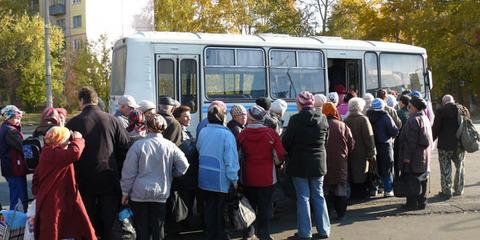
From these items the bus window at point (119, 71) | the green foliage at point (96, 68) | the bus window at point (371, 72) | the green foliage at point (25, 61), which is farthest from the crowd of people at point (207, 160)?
the green foliage at point (25, 61)

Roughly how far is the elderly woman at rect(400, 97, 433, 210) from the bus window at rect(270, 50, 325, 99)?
18.4 ft

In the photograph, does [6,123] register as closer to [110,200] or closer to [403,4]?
[110,200]

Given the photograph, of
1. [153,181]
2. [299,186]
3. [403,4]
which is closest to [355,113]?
[299,186]

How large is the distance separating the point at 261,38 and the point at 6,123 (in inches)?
301

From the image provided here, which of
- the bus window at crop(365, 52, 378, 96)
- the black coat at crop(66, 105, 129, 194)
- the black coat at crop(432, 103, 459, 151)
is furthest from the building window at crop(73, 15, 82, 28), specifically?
the black coat at crop(66, 105, 129, 194)

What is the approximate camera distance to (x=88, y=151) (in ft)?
18.8

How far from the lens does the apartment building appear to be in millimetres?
58125

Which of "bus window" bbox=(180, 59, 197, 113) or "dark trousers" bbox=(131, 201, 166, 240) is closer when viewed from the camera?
"dark trousers" bbox=(131, 201, 166, 240)

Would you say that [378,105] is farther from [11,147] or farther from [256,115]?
[11,147]

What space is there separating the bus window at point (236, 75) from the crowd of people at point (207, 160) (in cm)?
454

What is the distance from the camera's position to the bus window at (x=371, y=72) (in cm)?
1521

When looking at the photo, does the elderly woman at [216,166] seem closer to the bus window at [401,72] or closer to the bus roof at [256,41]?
the bus roof at [256,41]

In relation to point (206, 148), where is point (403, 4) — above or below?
above

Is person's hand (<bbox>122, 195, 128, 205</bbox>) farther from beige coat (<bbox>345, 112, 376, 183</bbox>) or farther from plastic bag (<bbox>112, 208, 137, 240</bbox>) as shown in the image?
beige coat (<bbox>345, 112, 376, 183</bbox>)
